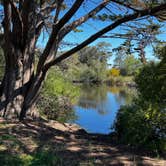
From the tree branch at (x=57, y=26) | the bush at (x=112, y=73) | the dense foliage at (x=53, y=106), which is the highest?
the bush at (x=112, y=73)

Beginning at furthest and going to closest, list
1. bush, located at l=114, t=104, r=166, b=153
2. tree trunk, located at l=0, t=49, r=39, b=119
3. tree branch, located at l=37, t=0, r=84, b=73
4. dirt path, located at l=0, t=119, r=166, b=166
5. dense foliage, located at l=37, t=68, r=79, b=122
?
dense foliage, located at l=37, t=68, r=79, b=122 → tree trunk, located at l=0, t=49, r=39, b=119 → tree branch, located at l=37, t=0, r=84, b=73 → bush, located at l=114, t=104, r=166, b=153 → dirt path, located at l=0, t=119, r=166, b=166

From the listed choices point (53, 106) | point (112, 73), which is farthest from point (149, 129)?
point (112, 73)

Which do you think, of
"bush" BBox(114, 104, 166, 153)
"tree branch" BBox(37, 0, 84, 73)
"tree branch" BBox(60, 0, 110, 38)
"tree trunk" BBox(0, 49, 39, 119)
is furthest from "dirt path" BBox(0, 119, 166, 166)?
"tree branch" BBox(60, 0, 110, 38)

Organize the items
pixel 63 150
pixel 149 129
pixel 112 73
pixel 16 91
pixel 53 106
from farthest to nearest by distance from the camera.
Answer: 1. pixel 112 73
2. pixel 53 106
3. pixel 16 91
4. pixel 149 129
5. pixel 63 150

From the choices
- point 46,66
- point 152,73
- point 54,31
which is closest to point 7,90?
point 46,66

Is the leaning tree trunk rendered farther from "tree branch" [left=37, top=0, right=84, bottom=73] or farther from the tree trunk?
"tree branch" [left=37, top=0, right=84, bottom=73]

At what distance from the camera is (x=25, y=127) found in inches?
206

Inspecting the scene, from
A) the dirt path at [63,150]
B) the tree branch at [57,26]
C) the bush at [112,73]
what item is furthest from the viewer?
the bush at [112,73]

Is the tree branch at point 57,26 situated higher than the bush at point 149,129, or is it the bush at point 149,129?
the tree branch at point 57,26

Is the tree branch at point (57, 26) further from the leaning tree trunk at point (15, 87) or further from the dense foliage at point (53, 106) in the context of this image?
the dense foliage at point (53, 106)

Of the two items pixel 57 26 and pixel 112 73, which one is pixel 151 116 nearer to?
pixel 57 26

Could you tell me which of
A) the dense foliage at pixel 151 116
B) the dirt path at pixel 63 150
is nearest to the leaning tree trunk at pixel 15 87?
the dirt path at pixel 63 150

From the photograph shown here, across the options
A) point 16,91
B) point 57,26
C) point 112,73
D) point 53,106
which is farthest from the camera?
point 112,73

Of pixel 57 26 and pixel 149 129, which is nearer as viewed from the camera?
pixel 149 129
